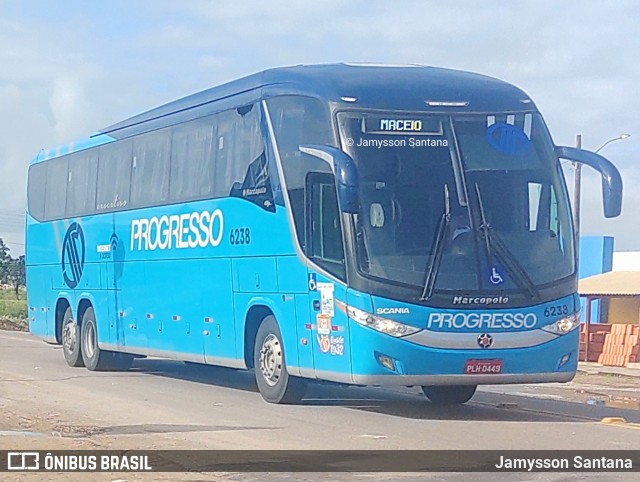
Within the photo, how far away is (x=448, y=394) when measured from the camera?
53.7 ft

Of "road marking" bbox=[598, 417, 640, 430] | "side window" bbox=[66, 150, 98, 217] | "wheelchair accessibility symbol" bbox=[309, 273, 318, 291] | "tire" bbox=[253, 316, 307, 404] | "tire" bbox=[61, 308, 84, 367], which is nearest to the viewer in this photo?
"road marking" bbox=[598, 417, 640, 430]

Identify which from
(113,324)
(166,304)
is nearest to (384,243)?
(166,304)

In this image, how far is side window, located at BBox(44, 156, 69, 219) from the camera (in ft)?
76.6

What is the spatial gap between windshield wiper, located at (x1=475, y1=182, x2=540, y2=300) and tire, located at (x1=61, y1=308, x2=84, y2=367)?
10.8 metres

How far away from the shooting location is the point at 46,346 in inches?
1171

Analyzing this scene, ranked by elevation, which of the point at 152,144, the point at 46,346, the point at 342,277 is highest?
the point at 152,144

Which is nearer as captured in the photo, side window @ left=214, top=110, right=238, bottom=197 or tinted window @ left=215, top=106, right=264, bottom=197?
tinted window @ left=215, top=106, right=264, bottom=197

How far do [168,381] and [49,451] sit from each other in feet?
28.5

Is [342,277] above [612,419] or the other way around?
above

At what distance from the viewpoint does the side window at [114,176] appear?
66.3 feet

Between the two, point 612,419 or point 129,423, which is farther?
point 612,419

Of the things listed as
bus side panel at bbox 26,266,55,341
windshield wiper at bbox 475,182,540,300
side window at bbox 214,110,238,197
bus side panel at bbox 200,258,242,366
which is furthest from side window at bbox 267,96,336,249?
bus side panel at bbox 26,266,55,341

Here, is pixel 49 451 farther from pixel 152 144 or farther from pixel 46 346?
pixel 46 346

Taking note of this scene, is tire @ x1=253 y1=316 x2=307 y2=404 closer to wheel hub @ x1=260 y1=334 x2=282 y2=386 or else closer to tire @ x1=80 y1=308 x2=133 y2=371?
wheel hub @ x1=260 y1=334 x2=282 y2=386
